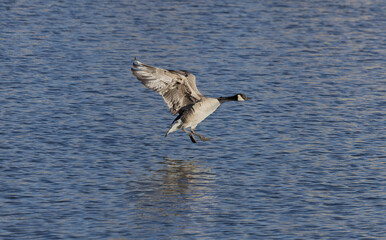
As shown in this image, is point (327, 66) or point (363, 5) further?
point (363, 5)

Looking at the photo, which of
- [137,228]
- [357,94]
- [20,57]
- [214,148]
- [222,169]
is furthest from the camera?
[20,57]

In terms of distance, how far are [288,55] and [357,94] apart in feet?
19.1

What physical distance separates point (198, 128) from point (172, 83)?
3.64 m

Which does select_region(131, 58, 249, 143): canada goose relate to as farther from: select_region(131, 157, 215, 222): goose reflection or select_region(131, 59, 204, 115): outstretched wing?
select_region(131, 157, 215, 222): goose reflection

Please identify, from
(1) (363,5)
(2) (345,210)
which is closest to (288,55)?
(1) (363,5)

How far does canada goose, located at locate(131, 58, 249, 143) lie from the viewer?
19.2m

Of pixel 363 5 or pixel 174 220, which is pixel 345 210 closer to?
pixel 174 220

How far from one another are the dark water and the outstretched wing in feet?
4.41

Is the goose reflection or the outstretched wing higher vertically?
the outstretched wing

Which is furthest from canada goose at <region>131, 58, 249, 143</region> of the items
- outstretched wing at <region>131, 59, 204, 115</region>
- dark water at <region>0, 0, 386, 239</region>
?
dark water at <region>0, 0, 386, 239</region>

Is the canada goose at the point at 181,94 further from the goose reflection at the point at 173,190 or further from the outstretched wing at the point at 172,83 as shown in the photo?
the goose reflection at the point at 173,190

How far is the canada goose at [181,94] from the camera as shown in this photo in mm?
19234

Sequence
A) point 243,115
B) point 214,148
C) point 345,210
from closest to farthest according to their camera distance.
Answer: point 345,210 → point 214,148 → point 243,115

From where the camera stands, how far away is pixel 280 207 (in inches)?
650
